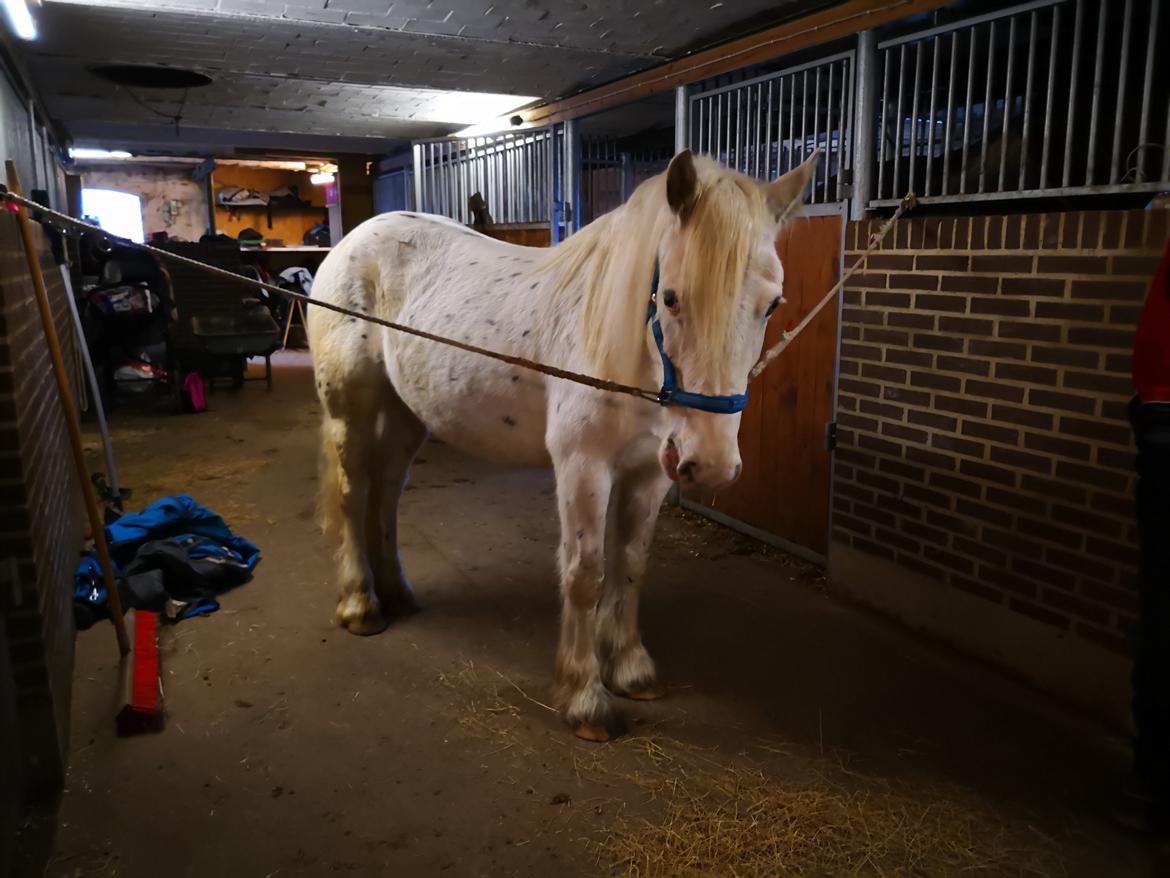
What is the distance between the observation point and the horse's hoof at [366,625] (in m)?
2.79

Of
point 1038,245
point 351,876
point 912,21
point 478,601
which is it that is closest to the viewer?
point 351,876

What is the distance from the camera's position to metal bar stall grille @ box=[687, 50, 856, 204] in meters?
3.04

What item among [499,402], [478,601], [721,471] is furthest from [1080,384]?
[478,601]

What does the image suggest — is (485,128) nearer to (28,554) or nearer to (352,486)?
(352,486)

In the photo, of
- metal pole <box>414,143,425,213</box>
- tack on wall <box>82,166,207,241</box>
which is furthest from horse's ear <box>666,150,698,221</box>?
tack on wall <box>82,166,207,241</box>

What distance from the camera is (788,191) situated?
191 centimetres

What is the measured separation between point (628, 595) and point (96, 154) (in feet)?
40.9

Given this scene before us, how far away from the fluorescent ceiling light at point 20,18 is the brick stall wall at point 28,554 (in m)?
1.23

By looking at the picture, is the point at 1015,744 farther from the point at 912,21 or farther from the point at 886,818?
the point at 912,21

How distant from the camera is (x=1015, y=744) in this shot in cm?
215

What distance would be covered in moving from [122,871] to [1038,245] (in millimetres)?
2802

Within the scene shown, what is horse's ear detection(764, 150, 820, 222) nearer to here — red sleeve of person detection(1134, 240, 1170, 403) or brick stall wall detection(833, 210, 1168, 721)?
red sleeve of person detection(1134, 240, 1170, 403)

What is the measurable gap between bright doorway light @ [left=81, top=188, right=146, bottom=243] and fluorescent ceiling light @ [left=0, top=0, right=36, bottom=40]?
10223 mm

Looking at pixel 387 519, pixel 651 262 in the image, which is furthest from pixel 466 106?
pixel 651 262
